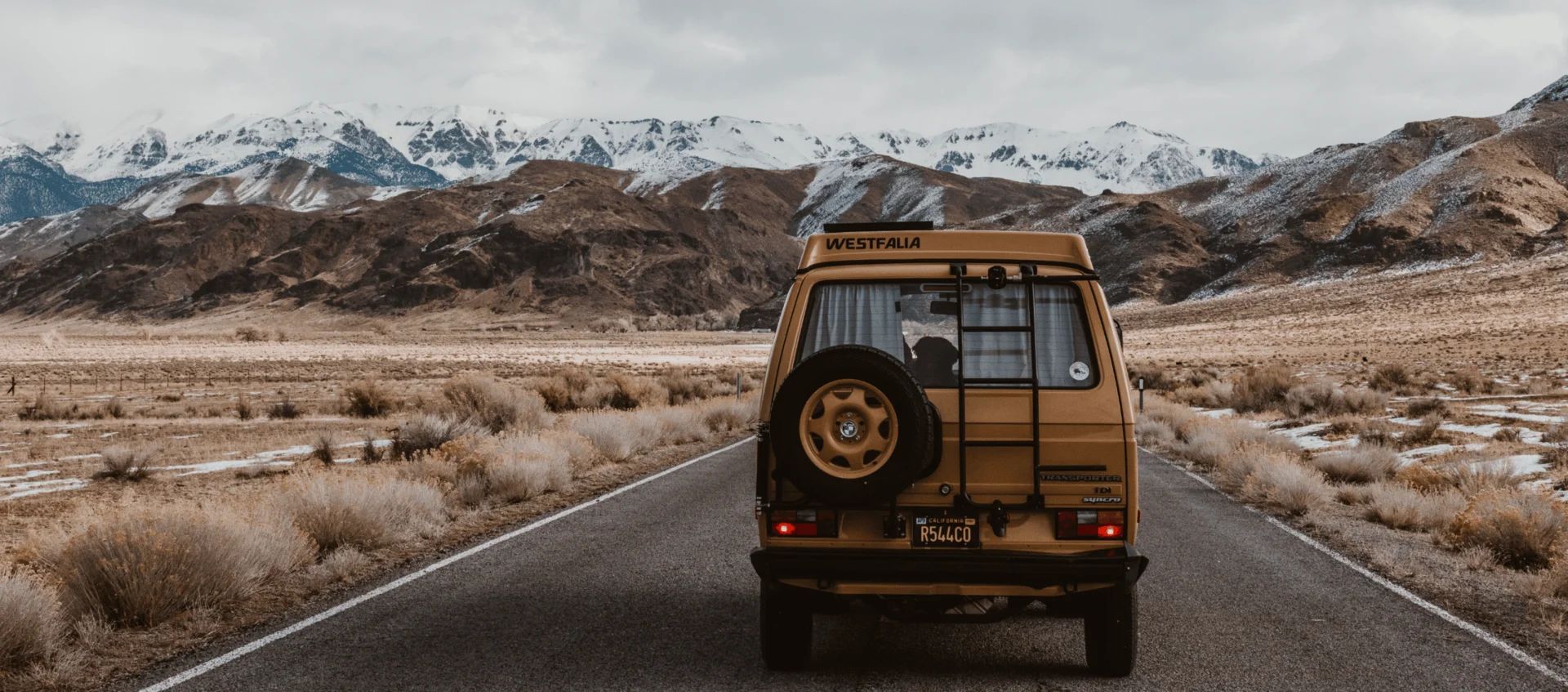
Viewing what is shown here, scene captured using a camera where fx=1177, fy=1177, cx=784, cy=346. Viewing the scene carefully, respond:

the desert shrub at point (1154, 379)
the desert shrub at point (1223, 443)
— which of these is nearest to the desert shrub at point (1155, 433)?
the desert shrub at point (1223, 443)

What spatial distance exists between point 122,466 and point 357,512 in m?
8.94

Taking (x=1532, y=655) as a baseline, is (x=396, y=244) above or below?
above

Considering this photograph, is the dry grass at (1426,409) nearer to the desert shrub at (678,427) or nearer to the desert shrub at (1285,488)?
the desert shrub at (1285,488)

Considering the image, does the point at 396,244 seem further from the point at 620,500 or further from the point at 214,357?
the point at 620,500

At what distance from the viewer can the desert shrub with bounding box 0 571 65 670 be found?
589cm

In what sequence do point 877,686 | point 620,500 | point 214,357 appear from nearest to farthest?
point 877,686
point 620,500
point 214,357

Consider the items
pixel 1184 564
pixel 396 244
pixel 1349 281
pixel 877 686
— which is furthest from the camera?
pixel 396 244

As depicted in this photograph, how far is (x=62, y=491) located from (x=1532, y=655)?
16.2 m

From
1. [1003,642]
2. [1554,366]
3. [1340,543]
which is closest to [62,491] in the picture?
[1003,642]

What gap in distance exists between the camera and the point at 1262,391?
2997cm

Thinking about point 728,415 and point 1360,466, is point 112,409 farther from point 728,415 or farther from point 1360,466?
point 1360,466

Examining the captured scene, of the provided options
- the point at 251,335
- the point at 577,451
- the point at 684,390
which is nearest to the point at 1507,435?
the point at 577,451

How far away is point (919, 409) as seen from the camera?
5.07m

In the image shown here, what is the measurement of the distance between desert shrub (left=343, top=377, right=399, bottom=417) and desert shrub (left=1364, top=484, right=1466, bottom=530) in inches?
953
